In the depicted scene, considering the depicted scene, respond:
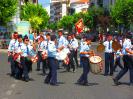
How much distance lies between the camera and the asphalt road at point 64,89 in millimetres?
14922

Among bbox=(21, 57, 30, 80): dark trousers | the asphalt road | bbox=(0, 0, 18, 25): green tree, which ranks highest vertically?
bbox=(0, 0, 18, 25): green tree

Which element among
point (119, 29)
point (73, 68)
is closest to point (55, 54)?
point (73, 68)

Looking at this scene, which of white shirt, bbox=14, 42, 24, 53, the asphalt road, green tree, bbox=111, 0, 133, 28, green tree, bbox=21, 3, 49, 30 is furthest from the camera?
green tree, bbox=21, 3, 49, 30

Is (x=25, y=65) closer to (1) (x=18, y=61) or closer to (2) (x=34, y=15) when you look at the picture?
(1) (x=18, y=61)

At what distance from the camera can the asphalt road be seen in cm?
1492

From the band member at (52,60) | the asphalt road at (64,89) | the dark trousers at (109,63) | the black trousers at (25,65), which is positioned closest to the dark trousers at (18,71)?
the asphalt road at (64,89)

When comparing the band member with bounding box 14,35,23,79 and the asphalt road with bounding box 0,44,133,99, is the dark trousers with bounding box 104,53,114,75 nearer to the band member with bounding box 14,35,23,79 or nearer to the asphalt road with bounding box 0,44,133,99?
the asphalt road with bounding box 0,44,133,99

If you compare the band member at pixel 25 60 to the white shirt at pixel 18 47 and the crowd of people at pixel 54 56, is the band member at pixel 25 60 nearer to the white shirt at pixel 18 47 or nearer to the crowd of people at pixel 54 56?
the crowd of people at pixel 54 56

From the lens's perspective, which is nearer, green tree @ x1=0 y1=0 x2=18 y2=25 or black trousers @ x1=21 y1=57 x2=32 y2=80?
black trousers @ x1=21 y1=57 x2=32 y2=80

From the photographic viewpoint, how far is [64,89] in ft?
54.9

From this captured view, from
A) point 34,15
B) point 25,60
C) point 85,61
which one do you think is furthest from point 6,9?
point 34,15

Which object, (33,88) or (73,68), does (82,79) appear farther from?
(73,68)

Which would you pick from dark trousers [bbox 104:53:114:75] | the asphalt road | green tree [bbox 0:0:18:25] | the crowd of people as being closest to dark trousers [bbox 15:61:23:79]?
the crowd of people

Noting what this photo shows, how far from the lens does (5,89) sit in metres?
16.7
